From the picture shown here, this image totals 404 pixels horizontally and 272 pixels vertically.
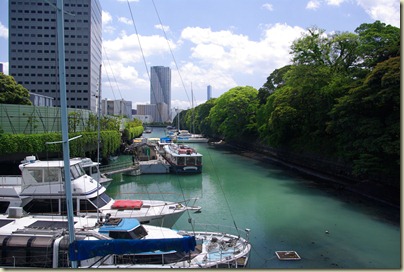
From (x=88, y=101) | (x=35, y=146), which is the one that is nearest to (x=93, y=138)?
(x=35, y=146)

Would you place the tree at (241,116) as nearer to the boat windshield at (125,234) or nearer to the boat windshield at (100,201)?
the boat windshield at (100,201)

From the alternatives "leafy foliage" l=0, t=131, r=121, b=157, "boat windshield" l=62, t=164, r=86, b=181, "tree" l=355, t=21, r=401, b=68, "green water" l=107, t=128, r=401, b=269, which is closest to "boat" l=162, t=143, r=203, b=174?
"green water" l=107, t=128, r=401, b=269

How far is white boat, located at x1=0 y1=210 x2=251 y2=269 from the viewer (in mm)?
9359

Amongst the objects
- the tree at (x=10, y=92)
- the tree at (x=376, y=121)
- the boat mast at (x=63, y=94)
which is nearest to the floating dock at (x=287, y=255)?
the boat mast at (x=63, y=94)

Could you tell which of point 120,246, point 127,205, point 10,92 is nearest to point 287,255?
point 127,205

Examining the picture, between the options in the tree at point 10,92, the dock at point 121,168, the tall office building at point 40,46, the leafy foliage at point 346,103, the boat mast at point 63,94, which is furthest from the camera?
the tall office building at point 40,46

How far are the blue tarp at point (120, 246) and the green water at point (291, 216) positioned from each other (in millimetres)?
5376

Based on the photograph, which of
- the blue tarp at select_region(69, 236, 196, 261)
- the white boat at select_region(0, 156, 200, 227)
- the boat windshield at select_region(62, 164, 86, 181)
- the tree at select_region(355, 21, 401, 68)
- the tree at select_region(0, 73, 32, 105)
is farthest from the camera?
the tree at select_region(0, 73, 32, 105)

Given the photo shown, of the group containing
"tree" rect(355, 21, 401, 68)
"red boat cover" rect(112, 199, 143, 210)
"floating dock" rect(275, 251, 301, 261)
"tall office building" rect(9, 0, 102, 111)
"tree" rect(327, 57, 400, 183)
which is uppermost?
"tall office building" rect(9, 0, 102, 111)

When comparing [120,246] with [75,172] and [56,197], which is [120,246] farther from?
[75,172]

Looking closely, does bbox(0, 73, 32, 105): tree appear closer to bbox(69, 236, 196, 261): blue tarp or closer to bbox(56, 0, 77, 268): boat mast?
bbox(56, 0, 77, 268): boat mast

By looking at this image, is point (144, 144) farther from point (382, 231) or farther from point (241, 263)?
point (241, 263)

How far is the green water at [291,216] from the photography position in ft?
49.3

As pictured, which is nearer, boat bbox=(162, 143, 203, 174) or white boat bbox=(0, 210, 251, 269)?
white boat bbox=(0, 210, 251, 269)
